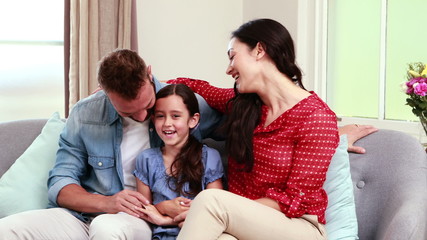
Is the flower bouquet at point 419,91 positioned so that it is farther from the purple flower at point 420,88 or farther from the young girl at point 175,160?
the young girl at point 175,160

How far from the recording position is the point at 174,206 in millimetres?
1968

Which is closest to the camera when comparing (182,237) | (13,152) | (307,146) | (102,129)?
(182,237)

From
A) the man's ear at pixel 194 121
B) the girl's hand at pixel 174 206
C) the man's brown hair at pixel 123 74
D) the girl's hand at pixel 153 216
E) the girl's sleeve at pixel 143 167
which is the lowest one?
the girl's hand at pixel 153 216

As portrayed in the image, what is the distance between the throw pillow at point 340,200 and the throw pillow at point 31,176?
3.64 feet

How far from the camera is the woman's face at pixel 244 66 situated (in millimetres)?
1979

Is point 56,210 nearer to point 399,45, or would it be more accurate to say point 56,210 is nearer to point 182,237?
point 182,237

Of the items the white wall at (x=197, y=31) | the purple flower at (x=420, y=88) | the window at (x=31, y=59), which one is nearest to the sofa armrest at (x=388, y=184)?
the purple flower at (x=420, y=88)

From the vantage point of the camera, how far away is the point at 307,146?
5.98 ft

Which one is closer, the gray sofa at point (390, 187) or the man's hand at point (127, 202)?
the gray sofa at point (390, 187)

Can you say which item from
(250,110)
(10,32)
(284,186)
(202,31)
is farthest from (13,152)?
(202,31)

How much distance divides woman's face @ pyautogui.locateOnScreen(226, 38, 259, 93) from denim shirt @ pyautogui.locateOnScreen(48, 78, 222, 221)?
0.33 metres

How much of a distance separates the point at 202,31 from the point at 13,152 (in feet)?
6.47

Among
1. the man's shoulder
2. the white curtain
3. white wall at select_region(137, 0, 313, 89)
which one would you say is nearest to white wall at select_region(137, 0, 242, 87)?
white wall at select_region(137, 0, 313, 89)

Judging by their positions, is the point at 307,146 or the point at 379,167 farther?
the point at 379,167
